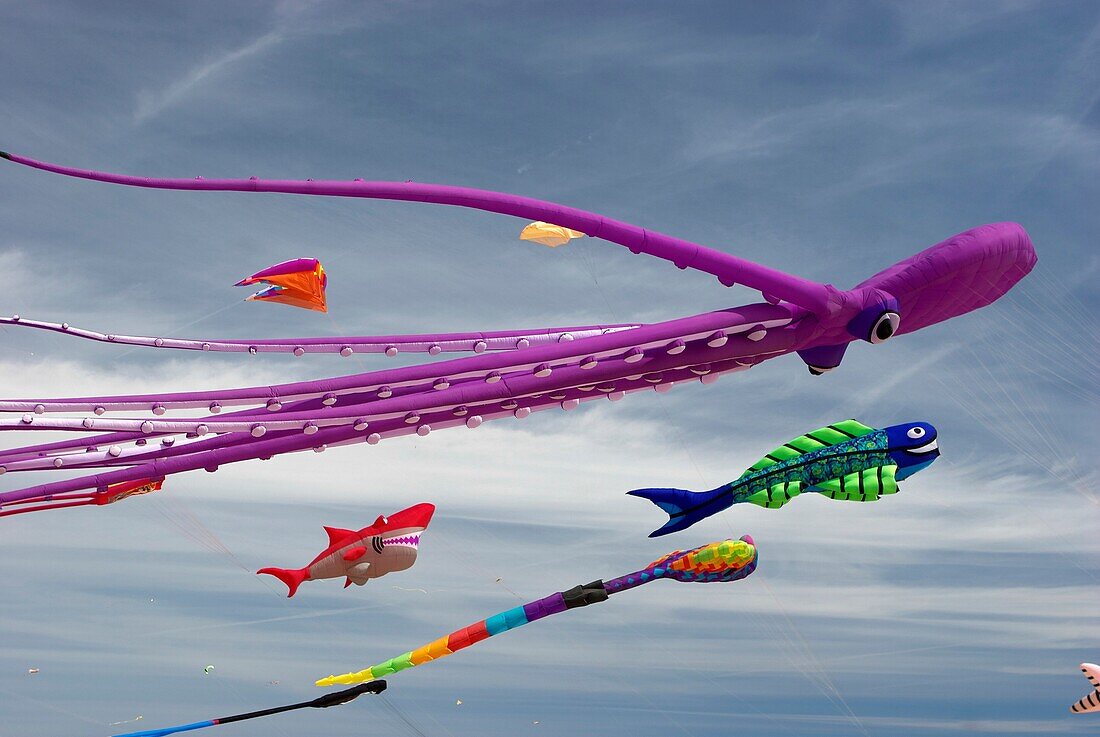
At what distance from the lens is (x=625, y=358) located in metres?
16.8

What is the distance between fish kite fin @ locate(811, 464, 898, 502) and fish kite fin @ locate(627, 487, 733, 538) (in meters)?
2.09

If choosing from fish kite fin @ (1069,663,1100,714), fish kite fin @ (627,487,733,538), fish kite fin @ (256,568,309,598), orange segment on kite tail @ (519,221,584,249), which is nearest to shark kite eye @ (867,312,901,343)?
fish kite fin @ (627,487,733,538)

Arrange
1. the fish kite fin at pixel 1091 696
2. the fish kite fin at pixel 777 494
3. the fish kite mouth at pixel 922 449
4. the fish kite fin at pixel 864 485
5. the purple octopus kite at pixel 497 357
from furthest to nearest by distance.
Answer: the fish kite fin at pixel 1091 696
the fish kite fin at pixel 777 494
the fish kite mouth at pixel 922 449
the fish kite fin at pixel 864 485
the purple octopus kite at pixel 497 357

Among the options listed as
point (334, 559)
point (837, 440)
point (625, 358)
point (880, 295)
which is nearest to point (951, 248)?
point (880, 295)

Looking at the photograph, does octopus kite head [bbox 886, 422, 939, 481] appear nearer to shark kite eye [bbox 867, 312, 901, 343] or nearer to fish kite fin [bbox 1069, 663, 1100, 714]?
shark kite eye [bbox 867, 312, 901, 343]

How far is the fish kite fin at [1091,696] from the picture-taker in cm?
2233

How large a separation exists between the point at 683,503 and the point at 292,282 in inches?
390

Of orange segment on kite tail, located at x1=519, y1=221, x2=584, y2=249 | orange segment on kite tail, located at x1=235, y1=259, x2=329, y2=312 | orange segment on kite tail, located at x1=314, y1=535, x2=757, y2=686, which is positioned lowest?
orange segment on kite tail, located at x1=314, y1=535, x2=757, y2=686

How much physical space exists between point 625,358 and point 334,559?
9.80 metres

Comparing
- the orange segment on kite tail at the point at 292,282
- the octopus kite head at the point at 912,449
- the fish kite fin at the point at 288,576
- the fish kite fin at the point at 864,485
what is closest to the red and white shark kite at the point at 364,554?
the fish kite fin at the point at 288,576

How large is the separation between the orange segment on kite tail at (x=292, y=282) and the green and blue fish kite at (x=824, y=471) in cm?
852

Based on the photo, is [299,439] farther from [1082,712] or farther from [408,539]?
[1082,712]

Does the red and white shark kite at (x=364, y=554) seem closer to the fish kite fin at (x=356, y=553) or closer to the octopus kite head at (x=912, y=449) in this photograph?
→ the fish kite fin at (x=356, y=553)

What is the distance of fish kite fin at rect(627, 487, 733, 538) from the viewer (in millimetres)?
21016
